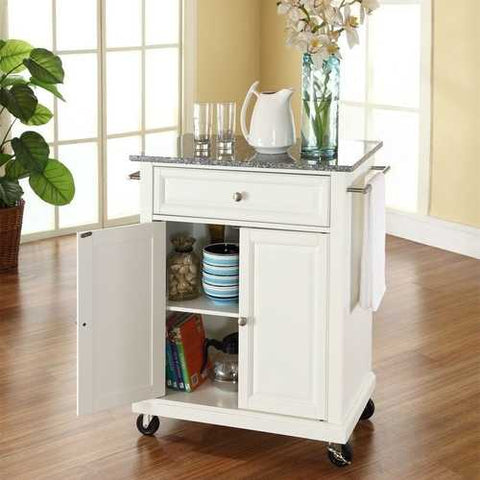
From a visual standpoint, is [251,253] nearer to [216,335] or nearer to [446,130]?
[216,335]

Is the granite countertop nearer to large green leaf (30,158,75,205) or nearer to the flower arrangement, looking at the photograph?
Answer: the flower arrangement

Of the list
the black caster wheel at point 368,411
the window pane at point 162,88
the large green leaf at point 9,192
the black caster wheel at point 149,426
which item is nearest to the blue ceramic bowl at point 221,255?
the black caster wheel at point 149,426

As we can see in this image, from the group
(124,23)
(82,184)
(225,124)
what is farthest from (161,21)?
(225,124)

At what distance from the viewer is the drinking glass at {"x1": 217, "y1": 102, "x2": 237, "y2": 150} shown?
3.40 meters

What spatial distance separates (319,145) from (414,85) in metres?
2.62

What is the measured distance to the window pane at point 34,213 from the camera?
19.1 feet

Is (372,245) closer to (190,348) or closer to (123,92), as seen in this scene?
(190,348)

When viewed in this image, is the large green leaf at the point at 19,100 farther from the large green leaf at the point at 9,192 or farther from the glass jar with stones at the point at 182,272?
the glass jar with stones at the point at 182,272

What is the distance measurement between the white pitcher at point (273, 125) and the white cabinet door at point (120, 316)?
1.25 ft

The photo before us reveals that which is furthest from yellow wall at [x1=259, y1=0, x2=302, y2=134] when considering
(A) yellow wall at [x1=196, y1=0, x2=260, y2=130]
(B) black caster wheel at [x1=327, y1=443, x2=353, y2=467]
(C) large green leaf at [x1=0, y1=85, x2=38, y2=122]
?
(B) black caster wheel at [x1=327, y1=443, x2=353, y2=467]

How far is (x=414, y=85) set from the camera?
227 inches

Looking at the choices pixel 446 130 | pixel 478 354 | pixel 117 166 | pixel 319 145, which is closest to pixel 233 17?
pixel 117 166

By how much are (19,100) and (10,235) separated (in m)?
0.67

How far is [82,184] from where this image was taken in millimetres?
6023
